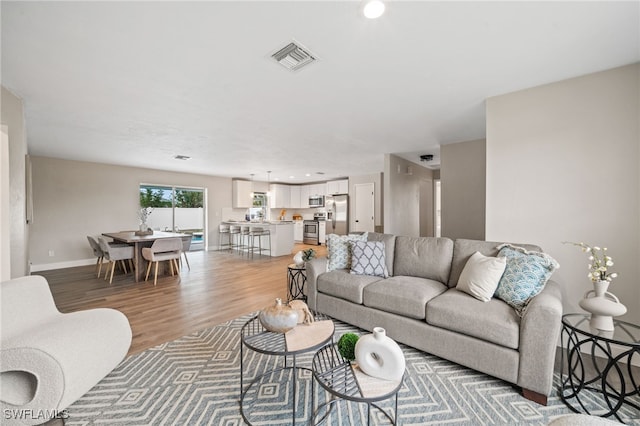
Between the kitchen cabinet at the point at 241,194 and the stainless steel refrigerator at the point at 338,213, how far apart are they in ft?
9.13

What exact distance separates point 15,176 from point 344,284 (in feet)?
11.2

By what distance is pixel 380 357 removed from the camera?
1.29 m

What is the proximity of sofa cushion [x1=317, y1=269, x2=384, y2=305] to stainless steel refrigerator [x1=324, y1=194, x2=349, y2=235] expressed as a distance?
569 centimetres

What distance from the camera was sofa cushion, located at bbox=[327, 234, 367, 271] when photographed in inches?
122

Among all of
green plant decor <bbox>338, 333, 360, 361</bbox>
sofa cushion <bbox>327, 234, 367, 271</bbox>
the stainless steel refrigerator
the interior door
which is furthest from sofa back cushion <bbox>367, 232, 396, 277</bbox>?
the stainless steel refrigerator

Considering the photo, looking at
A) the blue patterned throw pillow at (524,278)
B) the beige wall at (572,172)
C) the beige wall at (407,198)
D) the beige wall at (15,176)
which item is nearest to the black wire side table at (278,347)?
the blue patterned throw pillow at (524,278)

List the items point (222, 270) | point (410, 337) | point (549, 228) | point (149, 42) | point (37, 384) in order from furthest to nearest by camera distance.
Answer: point (222, 270) → point (549, 228) → point (410, 337) → point (149, 42) → point (37, 384)

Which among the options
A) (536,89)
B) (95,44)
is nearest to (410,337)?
(536,89)

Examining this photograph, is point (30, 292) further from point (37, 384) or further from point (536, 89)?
point (536, 89)

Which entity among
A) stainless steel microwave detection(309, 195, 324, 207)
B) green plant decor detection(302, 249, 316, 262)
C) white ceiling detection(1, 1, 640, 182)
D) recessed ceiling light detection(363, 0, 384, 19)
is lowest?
green plant decor detection(302, 249, 316, 262)

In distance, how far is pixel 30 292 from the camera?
1.83 metres

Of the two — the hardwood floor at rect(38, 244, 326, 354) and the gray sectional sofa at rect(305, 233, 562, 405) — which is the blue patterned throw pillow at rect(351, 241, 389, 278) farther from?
the hardwood floor at rect(38, 244, 326, 354)

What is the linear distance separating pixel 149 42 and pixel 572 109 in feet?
11.7

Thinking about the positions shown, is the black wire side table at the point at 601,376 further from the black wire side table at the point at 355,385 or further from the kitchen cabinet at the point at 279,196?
the kitchen cabinet at the point at 279,196
